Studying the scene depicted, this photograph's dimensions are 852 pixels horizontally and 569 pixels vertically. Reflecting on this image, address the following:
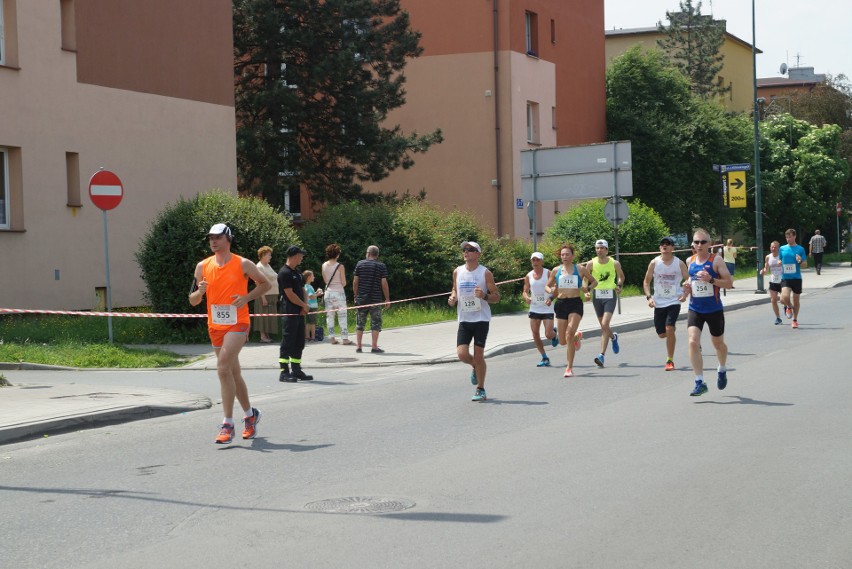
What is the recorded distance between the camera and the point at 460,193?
41.3m

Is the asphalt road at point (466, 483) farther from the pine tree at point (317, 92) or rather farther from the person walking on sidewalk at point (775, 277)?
the pine tree at point (317, 92)

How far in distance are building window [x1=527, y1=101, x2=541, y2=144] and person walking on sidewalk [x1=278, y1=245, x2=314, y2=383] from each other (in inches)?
1108

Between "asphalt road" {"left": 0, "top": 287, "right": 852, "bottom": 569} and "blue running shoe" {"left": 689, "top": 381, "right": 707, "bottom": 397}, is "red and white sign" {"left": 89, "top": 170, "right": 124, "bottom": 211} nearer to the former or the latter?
"asphalt road" {"left": 0, "top": 287, "right": 852, "bottom": 569}

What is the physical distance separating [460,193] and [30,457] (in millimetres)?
32370

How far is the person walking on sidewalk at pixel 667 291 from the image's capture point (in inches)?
596

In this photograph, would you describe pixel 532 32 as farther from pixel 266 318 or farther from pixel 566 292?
pixel 566 292

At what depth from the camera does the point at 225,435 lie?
9977 millimetres

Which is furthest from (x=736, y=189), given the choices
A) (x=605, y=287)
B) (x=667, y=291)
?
(x=667, y=291)

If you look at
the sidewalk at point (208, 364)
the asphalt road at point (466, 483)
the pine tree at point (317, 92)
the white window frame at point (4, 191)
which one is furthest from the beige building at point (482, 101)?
the asphalt road at point (466, 483)

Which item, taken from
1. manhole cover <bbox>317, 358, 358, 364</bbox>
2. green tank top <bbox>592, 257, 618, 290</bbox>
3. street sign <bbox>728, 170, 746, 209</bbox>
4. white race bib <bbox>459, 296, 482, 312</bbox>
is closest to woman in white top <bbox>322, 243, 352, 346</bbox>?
manhole cover <bbox>317, 358, 358, 364</bbox>

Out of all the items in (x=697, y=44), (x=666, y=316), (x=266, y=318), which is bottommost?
(x=266, y=318)

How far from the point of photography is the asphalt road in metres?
6.07

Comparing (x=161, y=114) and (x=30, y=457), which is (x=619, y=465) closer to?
(x=30, y=457)

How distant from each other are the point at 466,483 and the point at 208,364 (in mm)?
9846
